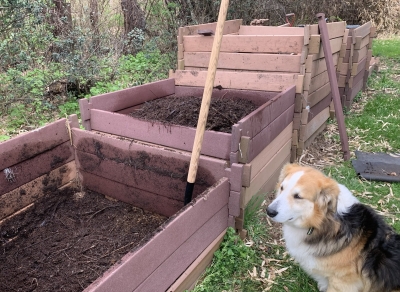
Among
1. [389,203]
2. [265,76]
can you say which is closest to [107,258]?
[265,76]

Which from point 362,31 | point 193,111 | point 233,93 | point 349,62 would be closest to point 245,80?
point 233,93

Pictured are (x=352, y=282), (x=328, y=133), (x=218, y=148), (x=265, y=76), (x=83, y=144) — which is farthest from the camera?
(x=328, y=133)

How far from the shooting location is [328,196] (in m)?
2.05

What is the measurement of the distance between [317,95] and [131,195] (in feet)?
9.63

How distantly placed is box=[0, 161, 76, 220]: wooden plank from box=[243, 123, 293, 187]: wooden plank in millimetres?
1877

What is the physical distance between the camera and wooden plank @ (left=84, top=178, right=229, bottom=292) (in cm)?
163

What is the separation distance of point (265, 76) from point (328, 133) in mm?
2229

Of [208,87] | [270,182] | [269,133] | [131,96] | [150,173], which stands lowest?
[270,182]

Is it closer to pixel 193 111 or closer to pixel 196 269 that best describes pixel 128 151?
pixel 193 111

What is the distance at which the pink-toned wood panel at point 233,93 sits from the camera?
12.6 feet

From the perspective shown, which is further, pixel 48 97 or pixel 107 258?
pixel 48 97

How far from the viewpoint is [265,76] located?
3781 millimetres

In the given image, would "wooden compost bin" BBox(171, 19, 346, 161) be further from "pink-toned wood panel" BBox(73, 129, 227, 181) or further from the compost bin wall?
the compost bin wall

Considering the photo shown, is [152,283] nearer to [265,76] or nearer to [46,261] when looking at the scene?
Answer: [46,261]
